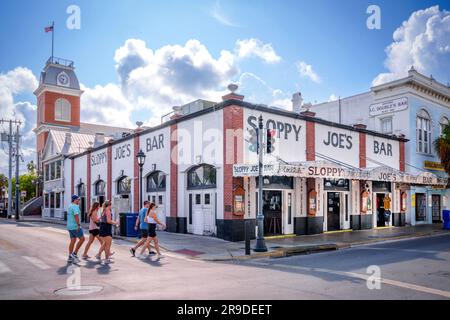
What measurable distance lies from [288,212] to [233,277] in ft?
34.2

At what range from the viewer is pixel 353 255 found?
1285cm

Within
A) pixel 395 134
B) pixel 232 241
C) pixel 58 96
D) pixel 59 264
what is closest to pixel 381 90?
pixel 395 134

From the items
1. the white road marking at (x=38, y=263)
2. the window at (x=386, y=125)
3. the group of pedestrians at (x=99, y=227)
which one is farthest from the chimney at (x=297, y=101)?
the white road marking at (x=38, y=263)

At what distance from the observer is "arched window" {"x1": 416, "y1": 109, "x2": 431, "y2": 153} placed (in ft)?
91.8

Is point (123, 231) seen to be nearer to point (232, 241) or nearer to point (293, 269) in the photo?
point (232, 241)

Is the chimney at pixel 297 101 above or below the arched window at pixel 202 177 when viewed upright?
above

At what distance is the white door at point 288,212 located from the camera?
61.7ft

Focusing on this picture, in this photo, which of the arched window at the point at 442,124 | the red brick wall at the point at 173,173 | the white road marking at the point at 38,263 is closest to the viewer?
the white road marking at the point at 38,263

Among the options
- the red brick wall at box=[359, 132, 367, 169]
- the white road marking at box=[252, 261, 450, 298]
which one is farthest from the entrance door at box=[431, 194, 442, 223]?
the white road marking at box=[252, 261, 450, 298]

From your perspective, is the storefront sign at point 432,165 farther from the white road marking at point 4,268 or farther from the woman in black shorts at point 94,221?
the white road marking at point 4,268

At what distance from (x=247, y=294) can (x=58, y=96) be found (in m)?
52.2

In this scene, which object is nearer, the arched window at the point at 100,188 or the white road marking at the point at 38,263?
the white road marking at the point at 38,263

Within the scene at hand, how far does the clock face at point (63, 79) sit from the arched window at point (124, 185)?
32.1m
